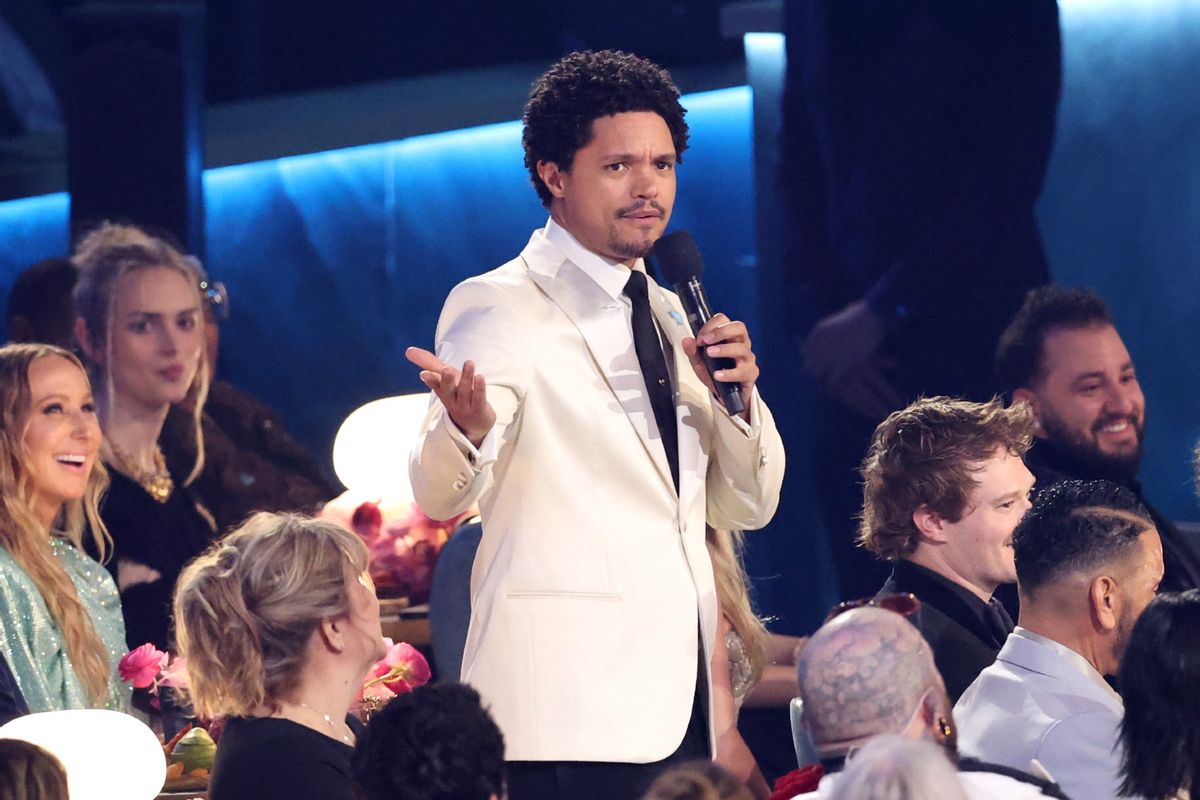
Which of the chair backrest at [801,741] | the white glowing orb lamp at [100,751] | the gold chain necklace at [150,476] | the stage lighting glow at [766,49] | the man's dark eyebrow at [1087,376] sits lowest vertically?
the chair backrest at [801,741]

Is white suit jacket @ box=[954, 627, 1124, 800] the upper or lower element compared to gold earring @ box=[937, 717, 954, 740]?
lower

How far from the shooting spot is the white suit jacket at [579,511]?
2.03 m

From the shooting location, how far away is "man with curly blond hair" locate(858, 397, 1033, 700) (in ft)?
8.68

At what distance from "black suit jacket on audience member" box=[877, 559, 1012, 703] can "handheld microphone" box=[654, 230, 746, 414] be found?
2.09ft

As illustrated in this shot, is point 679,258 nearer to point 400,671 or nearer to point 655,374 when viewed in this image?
point 655,374

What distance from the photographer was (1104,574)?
2281 millimetres

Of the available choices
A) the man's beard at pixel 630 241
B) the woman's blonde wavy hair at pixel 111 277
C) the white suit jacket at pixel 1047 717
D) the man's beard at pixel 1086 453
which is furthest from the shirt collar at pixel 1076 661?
the woman's blonde wavy hair at pixel 111 277

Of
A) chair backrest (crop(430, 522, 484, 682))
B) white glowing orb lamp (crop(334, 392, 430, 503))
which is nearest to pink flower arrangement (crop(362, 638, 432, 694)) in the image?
chair backrest (crop(430, 522, 484, 682))

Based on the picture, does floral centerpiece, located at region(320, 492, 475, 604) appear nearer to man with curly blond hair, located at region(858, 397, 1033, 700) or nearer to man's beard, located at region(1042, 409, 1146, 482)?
man's beard, located at region(1042, 409, 1146, 482)

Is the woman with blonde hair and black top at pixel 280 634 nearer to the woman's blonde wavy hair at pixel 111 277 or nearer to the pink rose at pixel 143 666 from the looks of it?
the pink rose at pixel 143 666

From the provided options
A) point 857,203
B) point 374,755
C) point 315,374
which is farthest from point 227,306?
point 374,755

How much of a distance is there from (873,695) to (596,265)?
77 centimetres

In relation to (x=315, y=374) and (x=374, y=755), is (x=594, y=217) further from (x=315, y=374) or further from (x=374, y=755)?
(x=315, y=374)

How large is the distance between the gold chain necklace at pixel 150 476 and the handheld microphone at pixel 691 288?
7.44 feet
